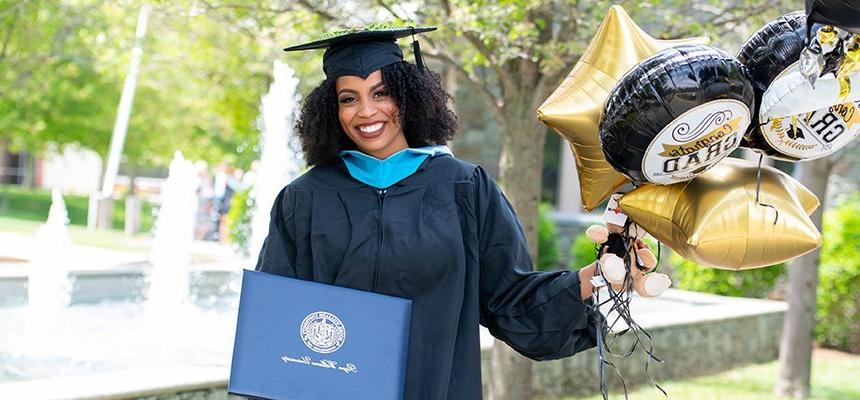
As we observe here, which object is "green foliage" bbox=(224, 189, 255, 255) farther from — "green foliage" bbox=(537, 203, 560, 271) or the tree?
"green foliage" bbox=(537, 203, 560, 271)

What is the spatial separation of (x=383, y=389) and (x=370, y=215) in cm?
43

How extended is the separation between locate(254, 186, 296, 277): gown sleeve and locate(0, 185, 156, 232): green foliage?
54.4 ft

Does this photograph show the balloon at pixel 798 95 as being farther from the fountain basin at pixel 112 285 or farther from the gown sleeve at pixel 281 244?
the fountain basin at pixel 112 285

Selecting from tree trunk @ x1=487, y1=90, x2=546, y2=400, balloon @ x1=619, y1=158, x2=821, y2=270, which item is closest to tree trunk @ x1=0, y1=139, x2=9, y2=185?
tree trunk @ x1=487, y1=90, x2=546, y2=400

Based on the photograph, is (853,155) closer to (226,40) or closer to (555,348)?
(226,40)

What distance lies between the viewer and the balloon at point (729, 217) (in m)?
2.17

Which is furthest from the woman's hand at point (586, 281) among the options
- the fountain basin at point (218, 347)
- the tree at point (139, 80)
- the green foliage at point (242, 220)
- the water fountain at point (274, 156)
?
the green foliage at point (242, 220)

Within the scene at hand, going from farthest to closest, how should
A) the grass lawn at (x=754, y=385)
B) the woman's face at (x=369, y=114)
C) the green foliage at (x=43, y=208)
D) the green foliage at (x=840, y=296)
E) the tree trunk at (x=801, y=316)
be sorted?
the green foliage at (x=43, y=208) → the green foliage at (x=840, y=296) → the tree trunk at (x=801, y=316) → the grass lawn at (x=754, y=385) → the woman's face at (x=369, y=114)

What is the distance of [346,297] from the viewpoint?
234 cm

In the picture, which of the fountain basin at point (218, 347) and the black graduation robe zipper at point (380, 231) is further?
the fountain basin at point (218, 347)

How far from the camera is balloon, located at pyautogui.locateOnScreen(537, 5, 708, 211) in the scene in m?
2.30

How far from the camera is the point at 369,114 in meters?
2.60

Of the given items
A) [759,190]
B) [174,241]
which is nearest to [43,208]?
[174,241]

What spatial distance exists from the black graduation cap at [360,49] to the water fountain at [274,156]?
6.76 meters
